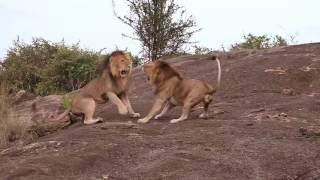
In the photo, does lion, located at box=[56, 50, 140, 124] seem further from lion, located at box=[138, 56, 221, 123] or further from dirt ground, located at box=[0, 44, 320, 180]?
lion, located at box=[138, 56, 221, 123]

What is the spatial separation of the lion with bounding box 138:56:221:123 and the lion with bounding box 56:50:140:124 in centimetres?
35

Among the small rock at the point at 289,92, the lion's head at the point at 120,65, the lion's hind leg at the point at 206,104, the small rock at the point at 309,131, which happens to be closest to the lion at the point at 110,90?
the lion's head at the point at 120,65

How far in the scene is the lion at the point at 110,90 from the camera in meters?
9.53

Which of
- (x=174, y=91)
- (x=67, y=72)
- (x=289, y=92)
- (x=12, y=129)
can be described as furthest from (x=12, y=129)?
(x=67, y=72)

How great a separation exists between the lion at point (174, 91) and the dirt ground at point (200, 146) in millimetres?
177

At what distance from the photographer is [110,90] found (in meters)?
9.63

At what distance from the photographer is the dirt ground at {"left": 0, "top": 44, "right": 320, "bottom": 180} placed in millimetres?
6543

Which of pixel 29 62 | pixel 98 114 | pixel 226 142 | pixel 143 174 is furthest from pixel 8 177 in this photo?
pixel 29 62

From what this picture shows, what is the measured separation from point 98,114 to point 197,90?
2141 millimetres

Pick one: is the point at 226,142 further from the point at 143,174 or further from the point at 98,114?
the point at 98,114

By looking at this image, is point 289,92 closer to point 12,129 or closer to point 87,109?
point 87,109

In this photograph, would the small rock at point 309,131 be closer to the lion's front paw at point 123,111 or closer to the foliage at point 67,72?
the lion's front paw at point 123,111

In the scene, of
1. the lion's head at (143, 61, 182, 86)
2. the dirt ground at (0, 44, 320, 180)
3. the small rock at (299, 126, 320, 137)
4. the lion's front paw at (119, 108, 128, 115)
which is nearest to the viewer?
the dirt ground at (0, 44, 320, 180)

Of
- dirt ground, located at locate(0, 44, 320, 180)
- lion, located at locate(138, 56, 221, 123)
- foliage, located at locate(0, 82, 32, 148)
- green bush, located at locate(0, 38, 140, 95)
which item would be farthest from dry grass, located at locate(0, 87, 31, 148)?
green bush, located at locate(0, 38, 140, 95)
